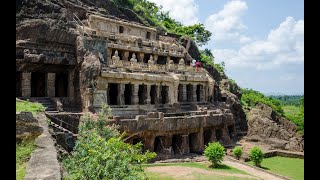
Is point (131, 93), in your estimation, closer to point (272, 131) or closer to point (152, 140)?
point (152, 140)

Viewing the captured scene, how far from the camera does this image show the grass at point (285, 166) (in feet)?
75.8

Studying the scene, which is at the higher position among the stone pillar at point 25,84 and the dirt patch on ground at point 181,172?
the stone pillar at point 25,84

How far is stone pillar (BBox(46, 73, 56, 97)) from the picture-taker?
2737 cm

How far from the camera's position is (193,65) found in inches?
1462

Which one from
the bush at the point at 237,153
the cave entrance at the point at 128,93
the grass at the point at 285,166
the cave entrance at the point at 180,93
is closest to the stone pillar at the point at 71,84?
the cave entrance at the point at 128,93

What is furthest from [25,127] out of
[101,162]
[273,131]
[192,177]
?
[273,131]

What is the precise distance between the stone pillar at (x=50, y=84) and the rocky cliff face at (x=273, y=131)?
20865 mm

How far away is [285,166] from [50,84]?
20031mm

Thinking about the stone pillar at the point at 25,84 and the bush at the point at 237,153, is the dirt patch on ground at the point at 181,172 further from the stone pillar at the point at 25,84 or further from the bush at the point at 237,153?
the stone pillar at the point at 25,84

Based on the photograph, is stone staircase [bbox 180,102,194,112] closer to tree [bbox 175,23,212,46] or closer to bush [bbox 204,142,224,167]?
bush [bbox 204,142,224,167]

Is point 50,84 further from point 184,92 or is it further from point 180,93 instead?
point 184,92

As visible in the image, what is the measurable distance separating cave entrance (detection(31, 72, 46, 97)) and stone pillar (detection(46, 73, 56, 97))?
6.02 feet

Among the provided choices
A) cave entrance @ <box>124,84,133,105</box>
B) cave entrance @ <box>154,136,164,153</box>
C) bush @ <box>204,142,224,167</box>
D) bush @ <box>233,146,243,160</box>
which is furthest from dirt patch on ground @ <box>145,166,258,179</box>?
cave entrance @ <box>124,84,133,105</box>
